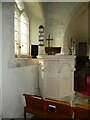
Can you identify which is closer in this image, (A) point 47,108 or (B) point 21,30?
(A) point 47,108

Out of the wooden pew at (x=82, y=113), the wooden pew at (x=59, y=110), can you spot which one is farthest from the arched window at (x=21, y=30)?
the wooden pew at (x=82, y=113)

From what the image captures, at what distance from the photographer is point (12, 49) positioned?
3.67 metres

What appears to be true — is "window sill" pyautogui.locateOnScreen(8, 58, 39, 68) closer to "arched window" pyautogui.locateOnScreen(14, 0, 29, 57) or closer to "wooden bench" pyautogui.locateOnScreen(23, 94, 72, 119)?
"arched window" pyautogui.locateOnScreen(14, 0, 29, 57)

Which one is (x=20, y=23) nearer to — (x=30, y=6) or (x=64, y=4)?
(x=30, y=6)

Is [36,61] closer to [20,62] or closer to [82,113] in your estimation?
[20,62]

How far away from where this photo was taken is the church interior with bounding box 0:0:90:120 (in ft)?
11.4

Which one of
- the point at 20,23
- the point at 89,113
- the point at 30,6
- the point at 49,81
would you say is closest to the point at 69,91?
the point at 49,81

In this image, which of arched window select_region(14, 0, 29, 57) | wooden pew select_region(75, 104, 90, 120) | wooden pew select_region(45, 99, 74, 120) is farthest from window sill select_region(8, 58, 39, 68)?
wooden pew select_region(75, 104, 90, 120)

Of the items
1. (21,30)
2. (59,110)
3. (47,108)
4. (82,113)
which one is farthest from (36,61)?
(82,113)

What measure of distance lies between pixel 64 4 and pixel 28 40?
57.8 inches

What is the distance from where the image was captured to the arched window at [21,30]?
455 centimetres

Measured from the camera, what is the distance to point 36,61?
16.0 feet

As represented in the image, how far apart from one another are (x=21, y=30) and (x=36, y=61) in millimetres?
834

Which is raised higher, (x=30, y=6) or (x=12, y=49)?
(x=30, y=6)
